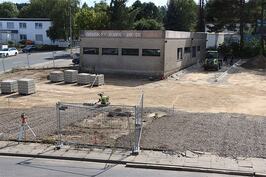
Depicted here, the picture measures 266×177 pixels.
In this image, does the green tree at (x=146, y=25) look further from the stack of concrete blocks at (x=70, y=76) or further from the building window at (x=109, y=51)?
the stack of concrete blocks at (x=70, y=76)

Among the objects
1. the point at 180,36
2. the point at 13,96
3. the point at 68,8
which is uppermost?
the point at 68,8

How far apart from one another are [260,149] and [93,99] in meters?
16.5

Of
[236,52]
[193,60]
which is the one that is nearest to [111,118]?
[193,60]

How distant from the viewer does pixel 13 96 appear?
32406 millimetres

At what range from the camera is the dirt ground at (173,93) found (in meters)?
28.6

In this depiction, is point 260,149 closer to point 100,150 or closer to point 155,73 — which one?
point 100,150

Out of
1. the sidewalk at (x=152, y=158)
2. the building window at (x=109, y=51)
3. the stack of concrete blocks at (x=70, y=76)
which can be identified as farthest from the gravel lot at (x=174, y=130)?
the building window at (x=109, y=51)

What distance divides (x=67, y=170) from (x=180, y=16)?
259ft

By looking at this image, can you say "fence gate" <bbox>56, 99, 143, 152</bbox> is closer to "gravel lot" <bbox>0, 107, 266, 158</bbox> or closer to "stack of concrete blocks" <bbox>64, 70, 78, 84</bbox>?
"gravel lot" <bbox>0, 107, 266, 158</bbox>

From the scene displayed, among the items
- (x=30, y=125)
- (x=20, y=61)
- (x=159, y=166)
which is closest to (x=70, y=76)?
(x=30, y=125)

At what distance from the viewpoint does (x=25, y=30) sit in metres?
102

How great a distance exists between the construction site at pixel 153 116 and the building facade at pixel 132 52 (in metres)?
2.15

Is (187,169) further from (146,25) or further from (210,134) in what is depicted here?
(146,25)

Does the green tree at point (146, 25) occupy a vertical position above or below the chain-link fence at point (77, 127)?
above
